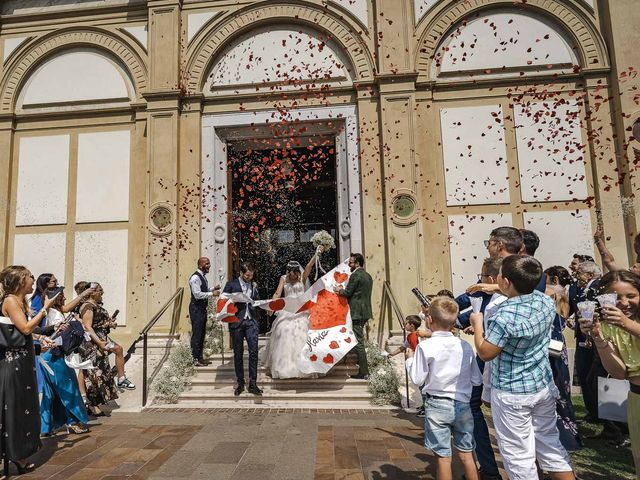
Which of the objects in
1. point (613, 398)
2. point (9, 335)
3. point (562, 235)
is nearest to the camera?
point (613, 398)

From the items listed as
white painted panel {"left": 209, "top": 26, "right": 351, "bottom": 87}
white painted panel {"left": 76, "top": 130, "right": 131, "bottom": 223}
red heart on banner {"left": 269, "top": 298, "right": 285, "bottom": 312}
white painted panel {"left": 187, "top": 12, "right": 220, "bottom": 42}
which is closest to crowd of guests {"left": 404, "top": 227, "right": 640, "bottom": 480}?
red heart on banner {"left": 269, "top": 298, "right": 285, "bottom": 312}

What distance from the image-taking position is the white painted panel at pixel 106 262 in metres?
9.23

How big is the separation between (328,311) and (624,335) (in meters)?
4.61

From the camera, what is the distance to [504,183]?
8820 mm

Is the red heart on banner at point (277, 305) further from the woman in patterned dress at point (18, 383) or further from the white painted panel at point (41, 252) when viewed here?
the white painted panel at point (41, 252)

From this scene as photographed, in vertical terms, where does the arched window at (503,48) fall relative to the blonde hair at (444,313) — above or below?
above

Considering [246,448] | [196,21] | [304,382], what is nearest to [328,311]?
[304,382]

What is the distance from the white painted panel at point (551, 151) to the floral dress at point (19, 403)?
27.1ft

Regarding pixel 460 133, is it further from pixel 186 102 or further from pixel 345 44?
pixel 186 102

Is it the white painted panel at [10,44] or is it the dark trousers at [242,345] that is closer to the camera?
the dark trousers at [242,345]

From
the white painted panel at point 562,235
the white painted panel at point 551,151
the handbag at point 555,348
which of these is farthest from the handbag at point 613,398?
the white painted panel at point 551,151

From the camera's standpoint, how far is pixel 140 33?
32.4 ft

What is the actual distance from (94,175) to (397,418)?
7.76 metres

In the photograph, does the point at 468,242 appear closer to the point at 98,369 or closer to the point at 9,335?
the point at 98,369
